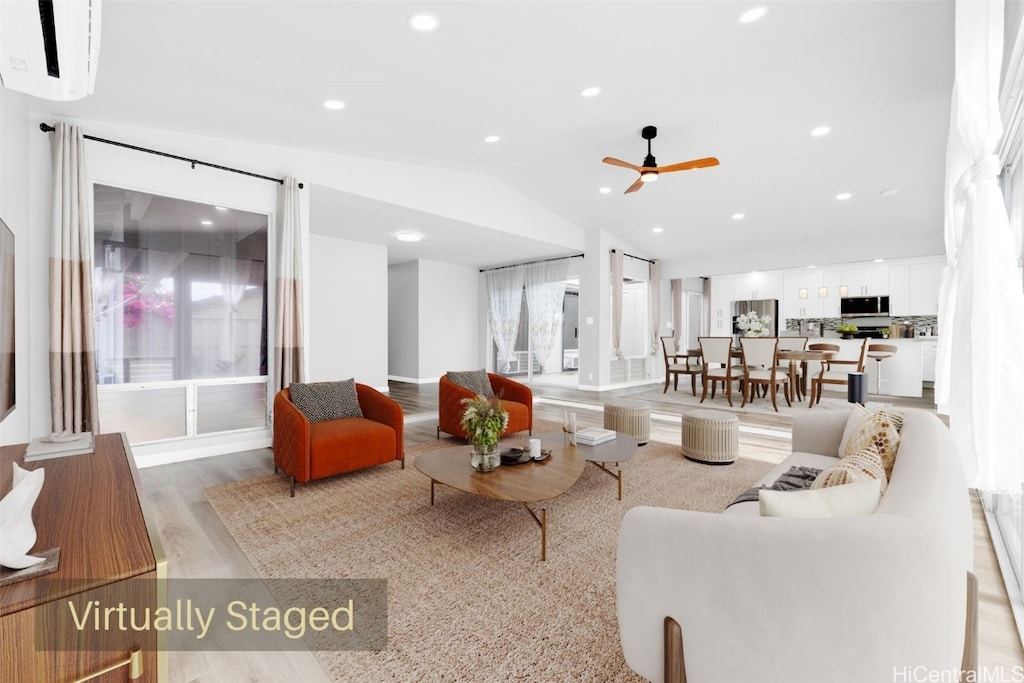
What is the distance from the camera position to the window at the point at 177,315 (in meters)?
3.52

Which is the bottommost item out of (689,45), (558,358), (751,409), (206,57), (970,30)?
(751,409)

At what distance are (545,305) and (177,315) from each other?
19.5ft

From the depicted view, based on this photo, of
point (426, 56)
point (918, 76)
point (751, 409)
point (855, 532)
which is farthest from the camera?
point (751, 409)

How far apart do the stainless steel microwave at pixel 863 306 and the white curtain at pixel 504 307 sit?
6380mm

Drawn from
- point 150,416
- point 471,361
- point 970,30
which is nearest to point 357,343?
point 471,361

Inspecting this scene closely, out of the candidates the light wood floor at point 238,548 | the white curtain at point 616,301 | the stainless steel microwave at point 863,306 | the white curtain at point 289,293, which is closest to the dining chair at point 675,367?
the white curtain at point 616,301

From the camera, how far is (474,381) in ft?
15.0

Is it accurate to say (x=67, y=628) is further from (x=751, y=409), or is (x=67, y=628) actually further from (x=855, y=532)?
(x=751, y=409)

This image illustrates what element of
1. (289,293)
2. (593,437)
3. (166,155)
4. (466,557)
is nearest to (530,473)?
(466,557)

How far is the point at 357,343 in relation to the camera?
738 cm

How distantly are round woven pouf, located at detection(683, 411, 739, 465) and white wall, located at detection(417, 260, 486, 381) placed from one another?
602 cm

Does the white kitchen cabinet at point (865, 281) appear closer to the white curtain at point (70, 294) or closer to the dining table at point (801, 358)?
the dining table at point (801, 358)

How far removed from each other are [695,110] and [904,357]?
20.2 ft

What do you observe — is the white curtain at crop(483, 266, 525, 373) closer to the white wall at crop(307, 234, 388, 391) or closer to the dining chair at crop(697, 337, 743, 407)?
the white wall at crop(307, 234, 388, 391)
